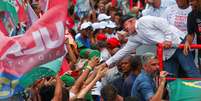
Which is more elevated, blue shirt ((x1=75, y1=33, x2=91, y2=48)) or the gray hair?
the gray hair

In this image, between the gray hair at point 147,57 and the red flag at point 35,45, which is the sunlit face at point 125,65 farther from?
the red flag at point 35,45

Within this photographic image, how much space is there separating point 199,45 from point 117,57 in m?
1.65

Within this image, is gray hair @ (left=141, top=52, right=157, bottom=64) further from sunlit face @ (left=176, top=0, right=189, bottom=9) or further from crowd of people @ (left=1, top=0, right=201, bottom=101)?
sunlit face @ (left=176, top=0, right=189, bottom=9)

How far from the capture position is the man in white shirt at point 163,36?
9.95m

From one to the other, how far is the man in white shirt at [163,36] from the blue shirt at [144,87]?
20.1 inches

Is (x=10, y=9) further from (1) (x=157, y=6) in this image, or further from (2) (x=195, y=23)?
(1) (x=157, y=6)

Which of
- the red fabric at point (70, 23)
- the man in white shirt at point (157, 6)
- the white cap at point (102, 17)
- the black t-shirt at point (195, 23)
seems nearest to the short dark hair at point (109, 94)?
the black t-shirt at point (195, 23)

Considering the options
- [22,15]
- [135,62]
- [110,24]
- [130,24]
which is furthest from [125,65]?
[110,24]

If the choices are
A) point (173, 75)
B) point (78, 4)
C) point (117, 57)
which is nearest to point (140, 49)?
point (117, 57)

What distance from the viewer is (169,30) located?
32.9ft

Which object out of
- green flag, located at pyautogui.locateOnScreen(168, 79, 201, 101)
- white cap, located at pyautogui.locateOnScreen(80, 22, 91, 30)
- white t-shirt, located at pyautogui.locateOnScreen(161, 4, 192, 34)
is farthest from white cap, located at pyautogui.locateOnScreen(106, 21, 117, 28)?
green flag, located at pyautogui.locateOnScreen(168, 79, 201, 101)

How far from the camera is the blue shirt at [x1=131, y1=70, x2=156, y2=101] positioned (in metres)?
9.37

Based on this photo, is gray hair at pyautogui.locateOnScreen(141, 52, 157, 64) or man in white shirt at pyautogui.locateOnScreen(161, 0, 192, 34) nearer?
gray hair at pyautogui.locateOnScreen(141, 52, 157, 64)

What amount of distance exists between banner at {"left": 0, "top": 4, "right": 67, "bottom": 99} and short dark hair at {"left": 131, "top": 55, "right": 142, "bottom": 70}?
7.57ft
